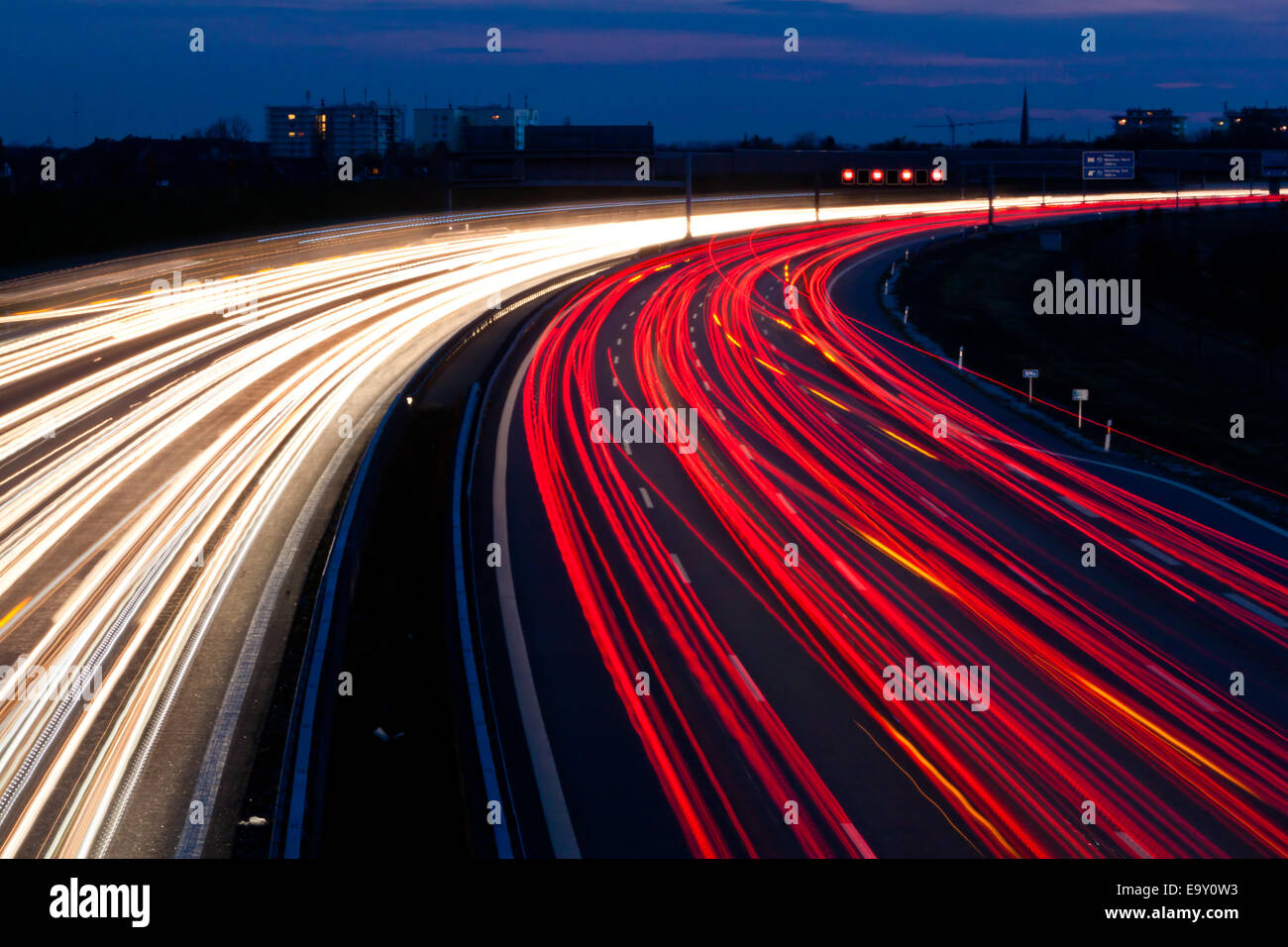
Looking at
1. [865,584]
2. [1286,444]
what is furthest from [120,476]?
[1286,444]

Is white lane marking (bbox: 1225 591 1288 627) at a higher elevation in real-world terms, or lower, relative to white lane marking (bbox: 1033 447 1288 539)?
lower

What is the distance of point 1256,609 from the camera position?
1716 cm

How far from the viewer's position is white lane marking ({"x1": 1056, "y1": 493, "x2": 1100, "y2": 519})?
21.8 metres

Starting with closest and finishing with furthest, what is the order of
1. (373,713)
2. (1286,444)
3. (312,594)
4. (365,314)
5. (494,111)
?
1. (373,713)
2. (312,594)
3. (1286,444)
4. (365,314)
5. (494,111)

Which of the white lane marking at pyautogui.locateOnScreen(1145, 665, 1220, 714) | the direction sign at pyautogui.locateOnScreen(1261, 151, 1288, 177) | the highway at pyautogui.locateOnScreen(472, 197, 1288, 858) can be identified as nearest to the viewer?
the highway at pyautogui.locateOnScreen(472, 197, 1288, 858)

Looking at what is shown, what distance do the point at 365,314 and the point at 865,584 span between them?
30457 mm

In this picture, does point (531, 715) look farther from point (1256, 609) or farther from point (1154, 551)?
point (1154, 551)

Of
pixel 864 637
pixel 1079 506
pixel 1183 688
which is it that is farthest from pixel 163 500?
pixel 1183 688

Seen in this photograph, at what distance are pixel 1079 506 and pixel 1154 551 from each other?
2681mm

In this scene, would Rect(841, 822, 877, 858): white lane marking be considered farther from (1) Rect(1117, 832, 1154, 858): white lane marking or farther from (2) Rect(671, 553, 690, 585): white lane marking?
(2) Rect(671, 553, 690, 585): white lane marking

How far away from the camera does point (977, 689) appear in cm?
1434

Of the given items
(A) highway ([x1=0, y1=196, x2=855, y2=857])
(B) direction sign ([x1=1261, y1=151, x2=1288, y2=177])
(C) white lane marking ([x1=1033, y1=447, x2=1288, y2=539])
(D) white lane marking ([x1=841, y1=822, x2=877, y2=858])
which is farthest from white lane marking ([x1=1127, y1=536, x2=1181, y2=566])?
(B) direction sign ([x1=1261, y1=151, x2=1288, y2=177])

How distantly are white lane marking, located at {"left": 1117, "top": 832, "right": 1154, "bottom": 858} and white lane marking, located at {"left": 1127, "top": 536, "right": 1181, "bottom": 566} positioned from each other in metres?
9.09

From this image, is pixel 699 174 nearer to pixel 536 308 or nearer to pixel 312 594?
pixel 536 308
